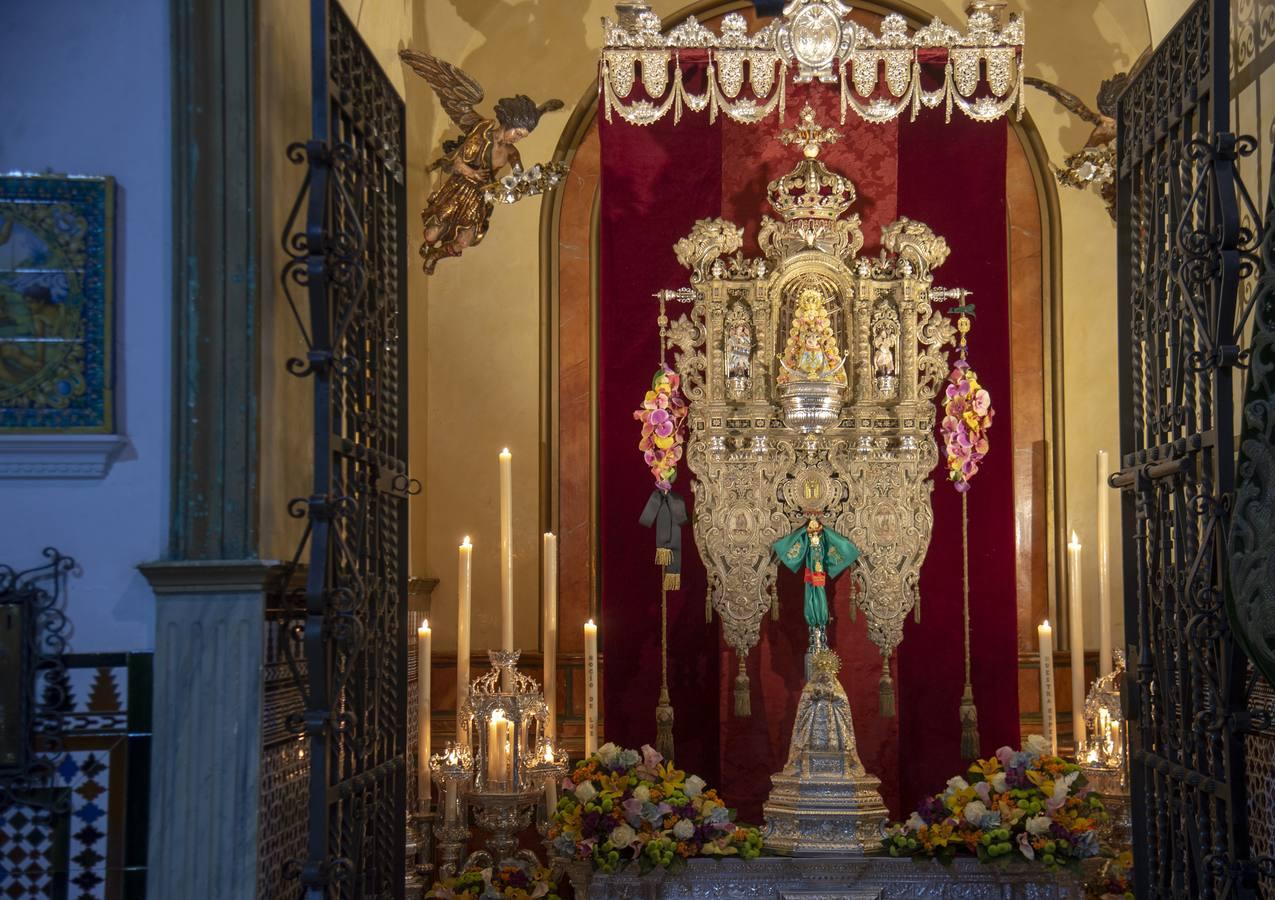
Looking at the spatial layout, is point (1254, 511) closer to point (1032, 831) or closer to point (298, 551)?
point (298, 551)

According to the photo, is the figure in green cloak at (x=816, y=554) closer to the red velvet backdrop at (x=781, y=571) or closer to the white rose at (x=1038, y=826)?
the red velvet backdrop at (x=781, y=571)

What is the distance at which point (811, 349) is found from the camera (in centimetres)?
636

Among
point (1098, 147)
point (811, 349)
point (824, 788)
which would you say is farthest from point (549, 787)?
point (1098, 147)

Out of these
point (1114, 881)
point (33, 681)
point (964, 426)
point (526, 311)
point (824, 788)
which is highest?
point (526, 311)

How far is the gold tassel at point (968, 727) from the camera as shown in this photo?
6.28 metres

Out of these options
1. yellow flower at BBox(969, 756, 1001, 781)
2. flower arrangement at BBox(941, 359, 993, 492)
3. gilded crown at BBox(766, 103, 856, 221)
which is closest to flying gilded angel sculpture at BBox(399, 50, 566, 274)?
gilded crown at BBox(766, 103, 856, 221)

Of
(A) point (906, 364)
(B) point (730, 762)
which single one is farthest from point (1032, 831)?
(A) point (906, 364)

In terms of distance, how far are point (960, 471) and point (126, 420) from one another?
3557 mm

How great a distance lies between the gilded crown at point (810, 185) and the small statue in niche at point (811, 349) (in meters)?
0.35

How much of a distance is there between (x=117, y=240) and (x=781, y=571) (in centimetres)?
335

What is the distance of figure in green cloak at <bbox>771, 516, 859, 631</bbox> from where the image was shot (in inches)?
246

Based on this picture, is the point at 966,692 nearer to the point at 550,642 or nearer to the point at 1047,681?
the point at 1047,681

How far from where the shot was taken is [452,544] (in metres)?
7.59

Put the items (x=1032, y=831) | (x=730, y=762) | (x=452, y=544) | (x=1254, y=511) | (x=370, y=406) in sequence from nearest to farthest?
1. (x=1254, y=511)
2. (x=370, y=406)
3. (x=1032, y=831)
4. (x=730, y=762)
5. (x=452, y=544)
